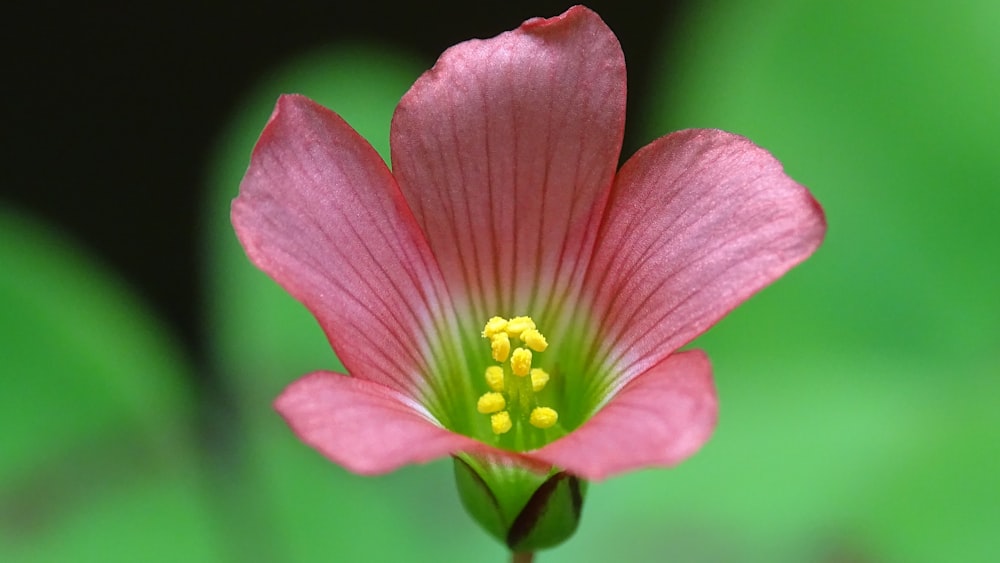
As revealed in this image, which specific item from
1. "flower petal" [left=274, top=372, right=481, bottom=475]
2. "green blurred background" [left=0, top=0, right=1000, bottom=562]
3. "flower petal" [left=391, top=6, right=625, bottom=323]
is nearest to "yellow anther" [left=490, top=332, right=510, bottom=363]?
"flower petal" [left=391, top=6, right=625, bottom=323]

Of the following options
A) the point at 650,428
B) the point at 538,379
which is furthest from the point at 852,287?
the point at 650,428

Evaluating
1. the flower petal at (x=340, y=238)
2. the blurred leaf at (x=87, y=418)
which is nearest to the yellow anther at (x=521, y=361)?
the flower petal at (x=340, y=238)

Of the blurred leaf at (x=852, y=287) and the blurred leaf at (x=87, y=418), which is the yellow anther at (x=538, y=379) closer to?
the blurred leaf at (x=852, y=287)

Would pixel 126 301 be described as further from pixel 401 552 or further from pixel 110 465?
→ pixel 401 552

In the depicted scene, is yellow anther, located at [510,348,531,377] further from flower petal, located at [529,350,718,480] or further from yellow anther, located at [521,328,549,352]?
flower petal, located at [529,350,718,480]

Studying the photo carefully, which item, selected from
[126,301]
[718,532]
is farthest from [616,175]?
[126,301]

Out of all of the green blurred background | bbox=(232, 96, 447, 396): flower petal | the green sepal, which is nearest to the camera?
bbox=(232, 96, 447, 396): flower petal
